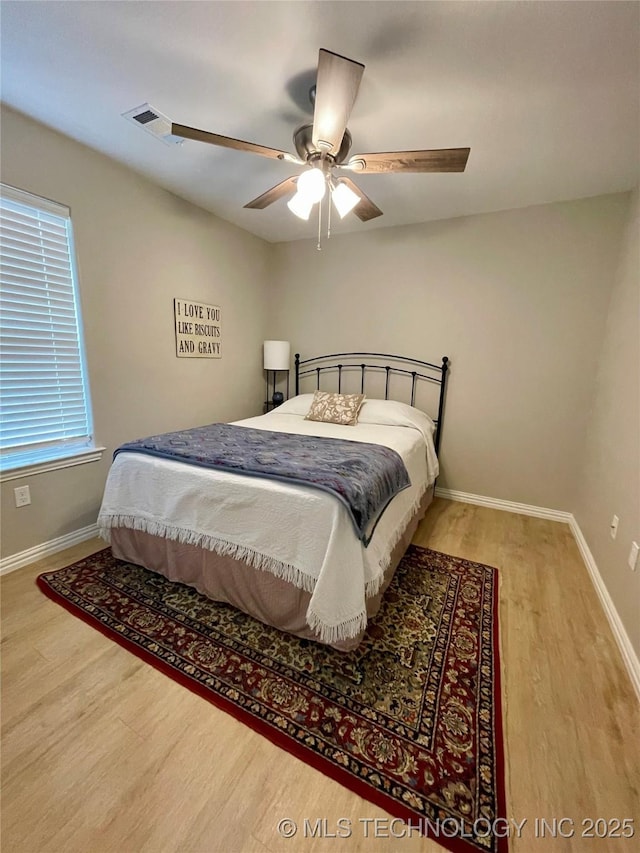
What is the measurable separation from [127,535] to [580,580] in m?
2.82

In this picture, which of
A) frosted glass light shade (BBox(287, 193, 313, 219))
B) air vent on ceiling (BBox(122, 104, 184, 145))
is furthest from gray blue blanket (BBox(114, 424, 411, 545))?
air vent on ceiling (BBox(122, 104, 184, 145))

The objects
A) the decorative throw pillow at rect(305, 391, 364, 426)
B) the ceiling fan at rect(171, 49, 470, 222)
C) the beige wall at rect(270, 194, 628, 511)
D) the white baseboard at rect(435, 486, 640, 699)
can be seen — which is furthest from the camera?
the decorative throw pillow at rect(305, 391, 364, 426)

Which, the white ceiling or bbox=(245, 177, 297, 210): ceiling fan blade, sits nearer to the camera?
the white ceiling

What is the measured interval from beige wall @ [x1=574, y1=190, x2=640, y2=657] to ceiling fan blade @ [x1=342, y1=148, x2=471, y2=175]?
1.48 meters

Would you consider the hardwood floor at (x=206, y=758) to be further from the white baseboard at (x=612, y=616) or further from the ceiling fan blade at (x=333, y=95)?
the ceiling fan blade at (x=333, y=95)

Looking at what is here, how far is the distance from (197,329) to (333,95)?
2199 millimetres

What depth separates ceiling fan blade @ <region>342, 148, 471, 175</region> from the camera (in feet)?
4.81

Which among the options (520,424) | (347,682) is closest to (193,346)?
(347,682)

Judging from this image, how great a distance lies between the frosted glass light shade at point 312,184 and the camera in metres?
1.63

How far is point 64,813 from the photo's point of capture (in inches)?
39.6

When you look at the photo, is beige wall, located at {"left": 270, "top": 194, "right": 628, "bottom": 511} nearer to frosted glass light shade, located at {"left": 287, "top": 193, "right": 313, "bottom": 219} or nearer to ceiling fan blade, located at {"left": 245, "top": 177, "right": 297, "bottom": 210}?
ceiling fan blade, located at {"left": 245, "top": 177, "right": 297, "bottom": 210}

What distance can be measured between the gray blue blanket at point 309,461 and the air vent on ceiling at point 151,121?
5.61 ft

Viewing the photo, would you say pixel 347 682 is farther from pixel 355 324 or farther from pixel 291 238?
pixel 291 238

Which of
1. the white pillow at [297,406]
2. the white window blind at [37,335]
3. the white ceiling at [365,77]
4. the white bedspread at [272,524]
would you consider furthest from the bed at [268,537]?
the white ceiling at [365,77]
